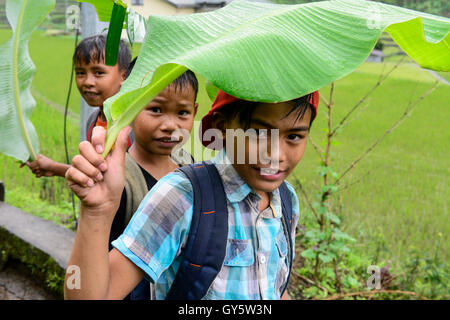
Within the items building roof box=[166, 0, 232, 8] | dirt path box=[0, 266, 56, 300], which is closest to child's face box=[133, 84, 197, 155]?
building roof box=[166, 0, 232, 8]

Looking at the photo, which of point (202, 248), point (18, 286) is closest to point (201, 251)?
point (202, 248)

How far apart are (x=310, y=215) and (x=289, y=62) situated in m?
1.99

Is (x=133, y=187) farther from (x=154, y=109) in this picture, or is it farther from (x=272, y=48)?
(x=272, y=48)

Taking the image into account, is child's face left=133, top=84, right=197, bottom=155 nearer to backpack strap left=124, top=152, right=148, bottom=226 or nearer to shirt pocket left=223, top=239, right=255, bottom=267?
backpack strap left=124, top=152, right=148, bottom=226

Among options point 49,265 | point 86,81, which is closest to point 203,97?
point 86,81

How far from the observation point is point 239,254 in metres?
0.72

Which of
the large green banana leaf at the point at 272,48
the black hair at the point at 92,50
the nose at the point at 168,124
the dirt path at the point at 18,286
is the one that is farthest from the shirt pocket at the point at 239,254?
the dirt path at the point at 18,286

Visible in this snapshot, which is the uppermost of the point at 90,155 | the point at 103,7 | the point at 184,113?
the point at 103,7

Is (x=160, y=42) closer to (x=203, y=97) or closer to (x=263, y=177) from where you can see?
(x=263, y=177)

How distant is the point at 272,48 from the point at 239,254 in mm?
372

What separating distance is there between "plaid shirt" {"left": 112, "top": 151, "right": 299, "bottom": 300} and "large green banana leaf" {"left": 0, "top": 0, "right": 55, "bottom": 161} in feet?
0.80

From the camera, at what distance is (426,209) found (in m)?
2.39

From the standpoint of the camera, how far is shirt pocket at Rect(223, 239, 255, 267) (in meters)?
0.71

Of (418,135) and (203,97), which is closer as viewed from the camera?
(203,97)
